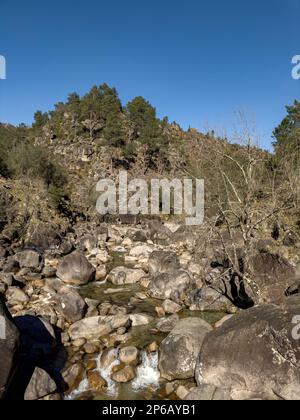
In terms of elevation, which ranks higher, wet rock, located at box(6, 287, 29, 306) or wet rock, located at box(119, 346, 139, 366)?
wet rock, located at box(6, 287, 29, 306)

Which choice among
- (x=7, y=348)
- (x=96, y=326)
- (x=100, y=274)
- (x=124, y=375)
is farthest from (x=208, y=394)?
(x=100, y=274)

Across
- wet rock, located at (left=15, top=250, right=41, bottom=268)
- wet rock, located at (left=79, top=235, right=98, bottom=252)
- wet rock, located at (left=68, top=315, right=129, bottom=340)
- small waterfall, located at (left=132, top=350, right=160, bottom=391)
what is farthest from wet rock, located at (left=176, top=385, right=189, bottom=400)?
wet rock, located at (left=79, top=235, right=98, bottom=252)

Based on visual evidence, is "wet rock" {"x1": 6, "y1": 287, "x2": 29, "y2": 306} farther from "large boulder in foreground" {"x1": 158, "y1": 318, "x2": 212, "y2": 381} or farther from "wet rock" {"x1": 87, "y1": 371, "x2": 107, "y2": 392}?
"large boulder in foreground" {"x1": 158, "y1": 318, "x2": 212, "y2": 381}

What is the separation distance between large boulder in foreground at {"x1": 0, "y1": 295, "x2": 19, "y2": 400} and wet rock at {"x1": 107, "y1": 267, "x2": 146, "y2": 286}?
32.1 ft

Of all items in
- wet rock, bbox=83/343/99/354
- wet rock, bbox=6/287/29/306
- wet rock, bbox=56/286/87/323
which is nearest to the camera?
wet rock, bbox=83/343/99/354

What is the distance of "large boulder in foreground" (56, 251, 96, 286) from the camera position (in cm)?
1725

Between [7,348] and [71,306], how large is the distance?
18.1 feet

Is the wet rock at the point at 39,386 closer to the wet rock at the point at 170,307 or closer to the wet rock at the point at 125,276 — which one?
the wet rock at the point at 170,307

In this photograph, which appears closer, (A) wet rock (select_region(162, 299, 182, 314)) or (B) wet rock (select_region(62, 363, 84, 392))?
(B) wet rock (select_region(62, 363, 84, 392))

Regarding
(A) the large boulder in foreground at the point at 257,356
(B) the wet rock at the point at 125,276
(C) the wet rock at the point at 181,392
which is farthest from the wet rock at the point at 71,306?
(A) the large boulder in foreground at the point at 257,356

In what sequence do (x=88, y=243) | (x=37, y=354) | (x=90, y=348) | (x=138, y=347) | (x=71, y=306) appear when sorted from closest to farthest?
1. (x=37, y=354)
2. (x=90, y=348)
3. (x=138, y=347)
4. (x=71, y=306)
5. (x=88, y=243)

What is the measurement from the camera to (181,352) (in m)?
9.56

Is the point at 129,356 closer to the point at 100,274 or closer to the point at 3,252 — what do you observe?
the point at 100,274
